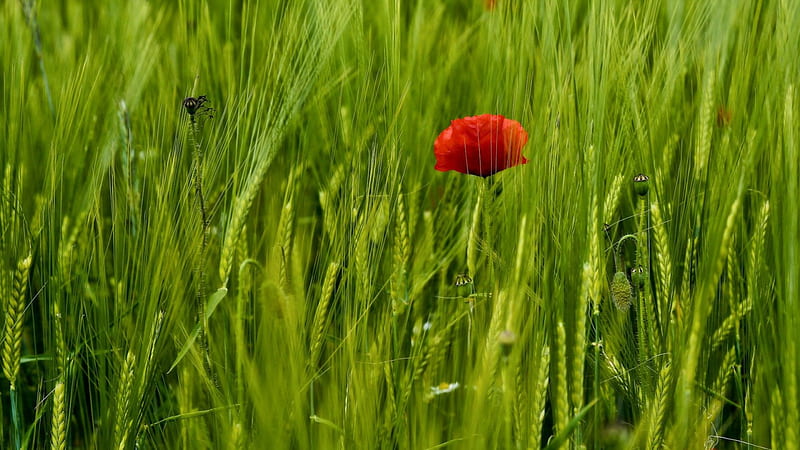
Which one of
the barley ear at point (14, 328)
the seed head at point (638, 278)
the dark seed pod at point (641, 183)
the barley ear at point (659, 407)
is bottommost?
the barley ear at point (659, 407)

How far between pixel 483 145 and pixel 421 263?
14 cm

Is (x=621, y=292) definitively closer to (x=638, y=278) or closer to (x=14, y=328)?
(x=638, y=278)

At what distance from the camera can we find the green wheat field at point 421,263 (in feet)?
2.14

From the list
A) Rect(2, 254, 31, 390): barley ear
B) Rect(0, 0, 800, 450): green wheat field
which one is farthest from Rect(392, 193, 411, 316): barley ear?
Rect(2, 254, 31, 390): barley ear

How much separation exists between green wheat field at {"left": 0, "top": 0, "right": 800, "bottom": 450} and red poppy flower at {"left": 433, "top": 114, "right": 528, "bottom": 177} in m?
0.02

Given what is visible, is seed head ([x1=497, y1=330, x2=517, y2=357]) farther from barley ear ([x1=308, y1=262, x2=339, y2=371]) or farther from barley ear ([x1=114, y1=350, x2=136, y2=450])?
barley ear ([x1=114, y1=350, x2=136, y2=450])

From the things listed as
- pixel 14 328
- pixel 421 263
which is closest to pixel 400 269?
pixel 421 263

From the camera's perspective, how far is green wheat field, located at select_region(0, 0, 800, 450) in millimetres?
652

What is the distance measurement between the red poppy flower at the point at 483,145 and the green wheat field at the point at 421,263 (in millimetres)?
20

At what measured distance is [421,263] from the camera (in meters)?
0.83

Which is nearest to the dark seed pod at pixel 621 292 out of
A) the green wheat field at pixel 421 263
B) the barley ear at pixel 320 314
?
the green wheat field at pixel 421 263

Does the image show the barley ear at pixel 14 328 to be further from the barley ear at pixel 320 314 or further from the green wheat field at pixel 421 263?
the barley ear at pixel 320 314

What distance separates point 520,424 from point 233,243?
29cm

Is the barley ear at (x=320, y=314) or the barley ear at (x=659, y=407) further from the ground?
the barley ear at (x=320, y=314)
